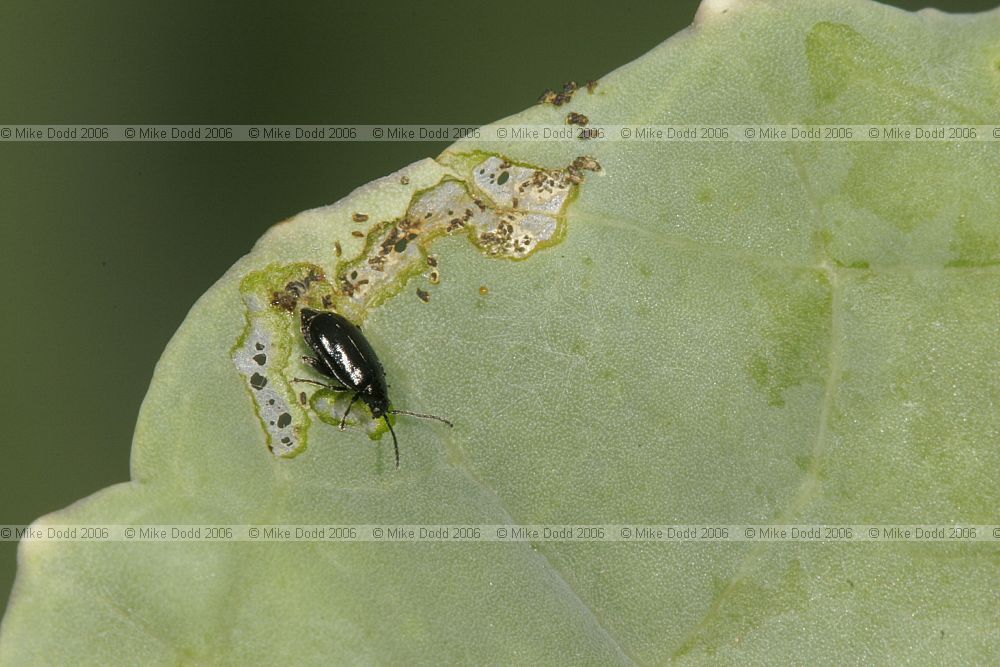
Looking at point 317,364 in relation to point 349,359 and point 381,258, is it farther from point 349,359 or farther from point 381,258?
point 381,258

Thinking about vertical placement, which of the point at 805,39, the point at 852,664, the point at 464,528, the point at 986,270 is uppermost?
the point at 805,39

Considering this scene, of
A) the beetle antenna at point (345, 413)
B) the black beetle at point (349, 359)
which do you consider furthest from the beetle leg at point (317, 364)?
the beetle antenna at point (345, 413)

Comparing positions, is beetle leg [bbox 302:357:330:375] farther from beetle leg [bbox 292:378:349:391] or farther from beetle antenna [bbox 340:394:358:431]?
beetle antenna [bbox 340:394:358:431]

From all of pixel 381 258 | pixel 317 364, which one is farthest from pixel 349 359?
pixel 381 258

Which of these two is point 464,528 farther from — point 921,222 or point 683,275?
point 921,222

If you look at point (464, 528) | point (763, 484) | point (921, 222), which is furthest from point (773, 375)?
point (464, 528)

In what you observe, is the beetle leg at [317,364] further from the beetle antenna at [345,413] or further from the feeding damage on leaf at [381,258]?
the beetle antenna at [345,413]

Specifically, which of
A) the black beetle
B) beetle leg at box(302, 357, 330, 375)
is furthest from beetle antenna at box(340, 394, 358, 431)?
beetle leg at box(302, 357, 330, 375)
